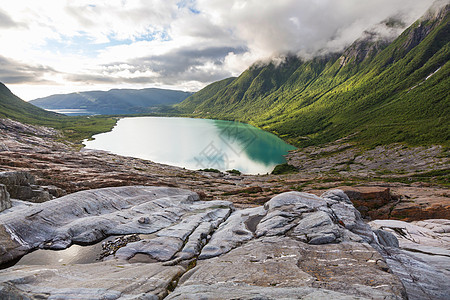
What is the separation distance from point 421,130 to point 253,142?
113323 millimetres

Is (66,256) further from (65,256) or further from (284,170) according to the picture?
(284,170)

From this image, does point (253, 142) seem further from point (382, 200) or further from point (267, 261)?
point (267, 261)

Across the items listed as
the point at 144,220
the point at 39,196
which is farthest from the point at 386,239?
the point at 39,196

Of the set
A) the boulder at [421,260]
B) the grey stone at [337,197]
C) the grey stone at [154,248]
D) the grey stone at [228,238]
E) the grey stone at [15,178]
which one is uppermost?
the grey stone at [337,197]

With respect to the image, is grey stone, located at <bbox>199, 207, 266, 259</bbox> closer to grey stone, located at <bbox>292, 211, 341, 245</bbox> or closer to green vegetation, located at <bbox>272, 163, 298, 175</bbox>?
grey stone, located at <bbox>292, 211, 341, 245</bbox>

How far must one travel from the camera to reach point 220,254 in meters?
19.3

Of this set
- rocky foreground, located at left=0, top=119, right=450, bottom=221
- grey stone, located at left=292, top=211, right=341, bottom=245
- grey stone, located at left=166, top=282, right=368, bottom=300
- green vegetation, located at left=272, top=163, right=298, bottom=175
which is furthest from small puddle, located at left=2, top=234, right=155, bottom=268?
green vegetation, located at left=272, top=163, right=298, bottom=175

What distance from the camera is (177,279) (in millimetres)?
15445

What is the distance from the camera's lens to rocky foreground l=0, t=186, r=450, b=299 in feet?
39.5

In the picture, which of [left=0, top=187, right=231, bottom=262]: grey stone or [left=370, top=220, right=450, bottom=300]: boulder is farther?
[left=0, top=187, right=231, bottom=262]: grey stone

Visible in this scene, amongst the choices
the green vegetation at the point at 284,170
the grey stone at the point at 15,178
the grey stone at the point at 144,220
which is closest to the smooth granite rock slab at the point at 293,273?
the grey stone at the point at 144,220

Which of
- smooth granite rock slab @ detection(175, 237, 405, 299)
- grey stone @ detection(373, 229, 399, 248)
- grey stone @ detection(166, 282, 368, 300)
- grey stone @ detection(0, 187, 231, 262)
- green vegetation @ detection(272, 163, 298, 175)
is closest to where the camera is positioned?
grey stone @ detection(166, 282, 368, 300)

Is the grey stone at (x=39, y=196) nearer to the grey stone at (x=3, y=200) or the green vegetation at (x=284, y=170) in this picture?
the grey stone at (x=3, y=200)

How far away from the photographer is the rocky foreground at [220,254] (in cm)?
1203
